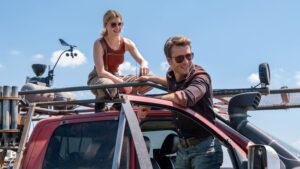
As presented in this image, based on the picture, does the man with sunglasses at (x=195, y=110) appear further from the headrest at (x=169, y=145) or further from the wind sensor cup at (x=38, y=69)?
the wind sensor cup at (x=38, y=69)

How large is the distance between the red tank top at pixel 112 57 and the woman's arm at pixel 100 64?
0.06 meters

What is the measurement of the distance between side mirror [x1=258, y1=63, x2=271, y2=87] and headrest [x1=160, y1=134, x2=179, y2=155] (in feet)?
3.15

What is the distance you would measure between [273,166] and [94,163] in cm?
132

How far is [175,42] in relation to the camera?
3.18 meters

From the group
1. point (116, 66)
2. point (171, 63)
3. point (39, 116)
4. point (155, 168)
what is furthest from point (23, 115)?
point (171, 63)

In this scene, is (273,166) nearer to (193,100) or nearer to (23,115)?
(193,100)

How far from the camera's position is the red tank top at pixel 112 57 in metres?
4.36

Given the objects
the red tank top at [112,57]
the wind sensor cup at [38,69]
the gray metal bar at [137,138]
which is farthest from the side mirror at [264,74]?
the wind sensor cup at [38,69]

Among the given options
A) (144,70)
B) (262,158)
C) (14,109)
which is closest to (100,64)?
(144,70)

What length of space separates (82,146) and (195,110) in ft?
3.01

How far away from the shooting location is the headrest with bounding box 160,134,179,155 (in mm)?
4098

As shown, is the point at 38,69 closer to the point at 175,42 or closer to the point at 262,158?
the point at 175,42

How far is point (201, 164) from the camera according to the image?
306 cm

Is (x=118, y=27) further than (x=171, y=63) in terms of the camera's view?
Yes
